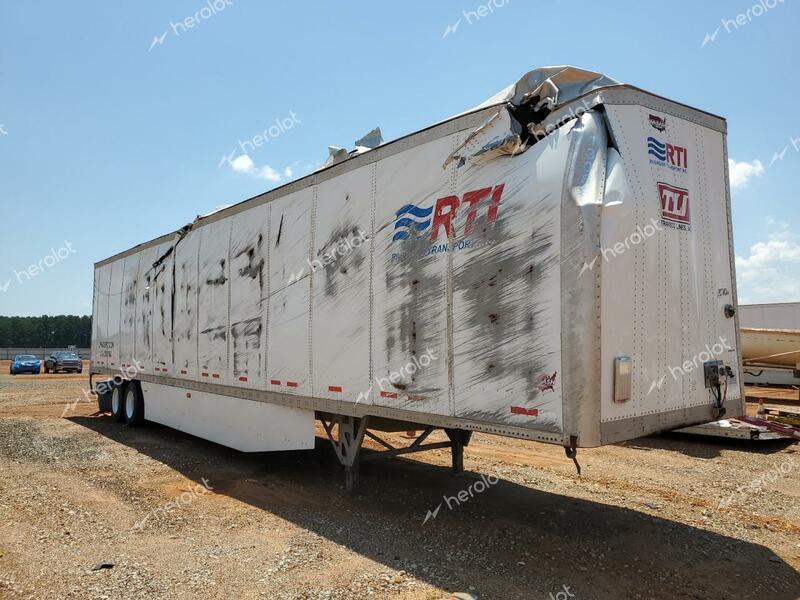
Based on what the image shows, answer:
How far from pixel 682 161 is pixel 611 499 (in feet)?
13.8

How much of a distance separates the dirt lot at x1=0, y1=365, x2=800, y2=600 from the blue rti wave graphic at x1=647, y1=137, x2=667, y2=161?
12.5 feet

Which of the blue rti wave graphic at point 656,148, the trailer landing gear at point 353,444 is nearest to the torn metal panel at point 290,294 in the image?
the trailer landing gear at point 353,444

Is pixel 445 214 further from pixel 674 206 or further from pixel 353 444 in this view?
pixel 353 444

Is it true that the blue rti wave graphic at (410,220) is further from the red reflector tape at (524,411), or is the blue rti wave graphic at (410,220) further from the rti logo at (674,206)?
the rti logo at (674,206)

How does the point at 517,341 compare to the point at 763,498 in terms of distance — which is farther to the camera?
the point at 763,498

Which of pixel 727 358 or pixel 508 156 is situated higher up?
pixel 508 156

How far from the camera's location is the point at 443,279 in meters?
5.73

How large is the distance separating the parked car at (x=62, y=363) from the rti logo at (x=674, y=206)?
125 feet

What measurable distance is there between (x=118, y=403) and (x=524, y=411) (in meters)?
12.4

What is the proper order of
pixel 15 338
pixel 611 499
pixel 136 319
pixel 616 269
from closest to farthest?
pixel 616 269 < pixel 611 499 < pixel 136 319 < pixel 15 338

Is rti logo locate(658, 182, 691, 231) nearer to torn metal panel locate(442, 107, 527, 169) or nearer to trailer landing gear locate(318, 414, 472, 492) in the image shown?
torn metal panel locate(442, 107, 527, 169)

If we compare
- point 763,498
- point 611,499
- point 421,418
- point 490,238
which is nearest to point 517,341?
point 490,238

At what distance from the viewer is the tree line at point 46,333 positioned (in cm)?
9106

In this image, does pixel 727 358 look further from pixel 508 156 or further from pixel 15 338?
pixel 15 338
